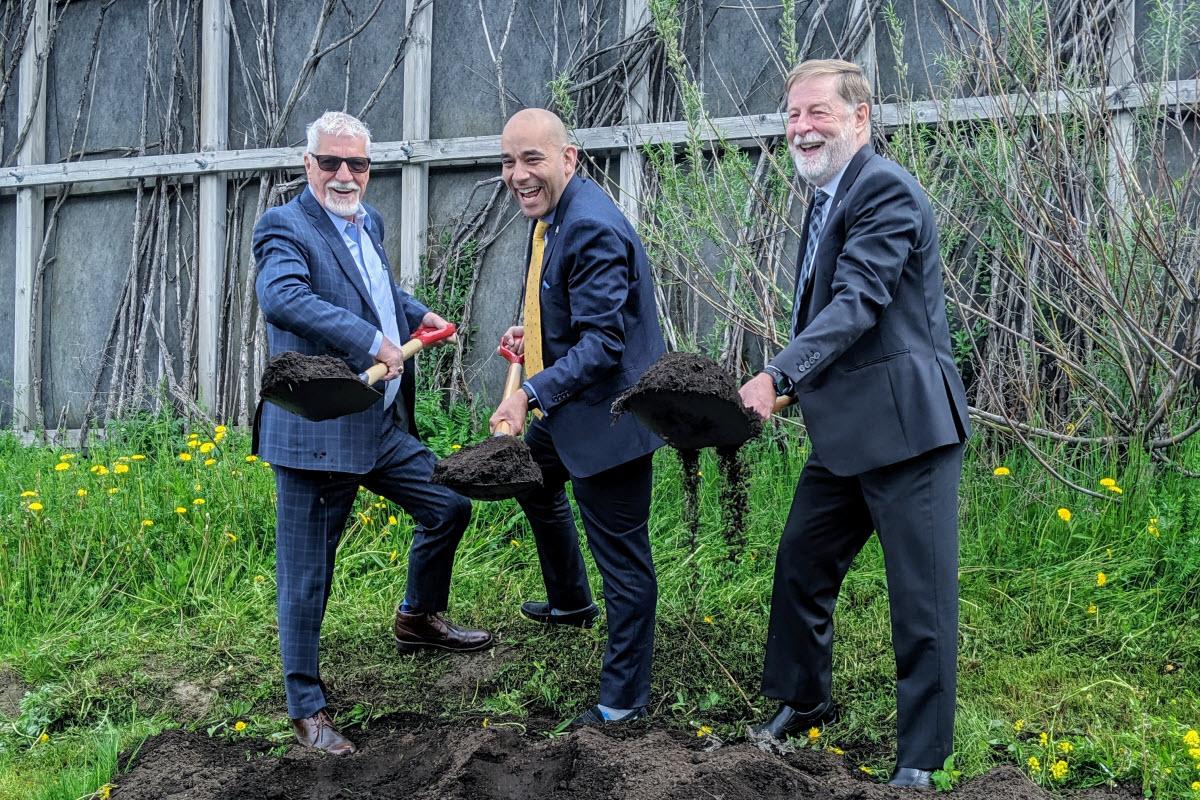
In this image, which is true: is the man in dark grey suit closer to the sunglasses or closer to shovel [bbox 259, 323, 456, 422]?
shovel [bbox 259, 323, 456, 422]

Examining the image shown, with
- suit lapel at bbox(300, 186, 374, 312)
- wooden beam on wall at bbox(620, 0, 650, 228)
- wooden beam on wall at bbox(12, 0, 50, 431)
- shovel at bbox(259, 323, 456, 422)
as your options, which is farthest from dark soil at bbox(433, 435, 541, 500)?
wooden beam on wall at bbox(12, 0, 50, 431)

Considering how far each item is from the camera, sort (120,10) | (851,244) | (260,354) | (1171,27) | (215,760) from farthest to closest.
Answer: (120,10) < (260,354) < (1171,27) < (215,760) < (851,244)

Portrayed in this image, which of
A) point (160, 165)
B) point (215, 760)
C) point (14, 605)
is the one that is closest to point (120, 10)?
point (160, 165)

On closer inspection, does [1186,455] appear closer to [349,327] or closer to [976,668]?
[976,668]

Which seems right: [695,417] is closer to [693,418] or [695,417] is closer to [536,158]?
[693,418]

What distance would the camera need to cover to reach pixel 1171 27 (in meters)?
5.05

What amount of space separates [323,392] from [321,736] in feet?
3.89

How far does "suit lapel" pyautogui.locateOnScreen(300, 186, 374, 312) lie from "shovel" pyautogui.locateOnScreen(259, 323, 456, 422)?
0.36 m

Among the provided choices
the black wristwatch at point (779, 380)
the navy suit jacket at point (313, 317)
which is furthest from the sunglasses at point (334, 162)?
the black wristwatch at point (779, 380)

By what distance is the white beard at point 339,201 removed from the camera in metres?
4.41

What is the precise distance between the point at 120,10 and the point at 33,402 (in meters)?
2.60

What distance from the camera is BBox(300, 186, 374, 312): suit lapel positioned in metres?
4.38

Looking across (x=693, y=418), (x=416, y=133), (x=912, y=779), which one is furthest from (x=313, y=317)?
(x=416, y=133)

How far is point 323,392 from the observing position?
3.93m
